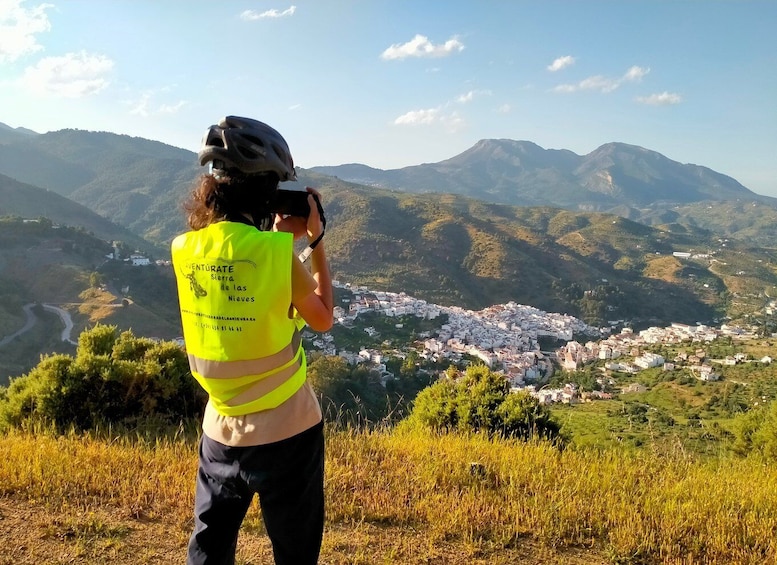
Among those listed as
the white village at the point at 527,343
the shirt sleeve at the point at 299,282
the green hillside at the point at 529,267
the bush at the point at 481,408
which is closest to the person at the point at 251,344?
the shirt sleeve at the point at 299,282

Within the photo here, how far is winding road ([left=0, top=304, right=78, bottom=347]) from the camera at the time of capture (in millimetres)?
30131

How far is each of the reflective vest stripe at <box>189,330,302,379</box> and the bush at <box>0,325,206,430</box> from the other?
373 cm

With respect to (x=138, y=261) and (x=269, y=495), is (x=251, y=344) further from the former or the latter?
(x=138, y=261)

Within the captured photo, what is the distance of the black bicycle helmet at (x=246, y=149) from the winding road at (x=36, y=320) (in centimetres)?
3383

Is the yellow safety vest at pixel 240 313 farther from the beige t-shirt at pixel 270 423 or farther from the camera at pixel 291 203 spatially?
the camera at pixel 291 203

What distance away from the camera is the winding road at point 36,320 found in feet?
98.9

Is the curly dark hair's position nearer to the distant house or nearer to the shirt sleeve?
the shirt sleeve

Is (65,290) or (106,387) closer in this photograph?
(106,387)

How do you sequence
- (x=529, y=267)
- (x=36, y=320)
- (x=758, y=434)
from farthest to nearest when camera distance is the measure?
1. (x=529, y=267)
2. (x=36, y=320)
3. (x=758, y=434)

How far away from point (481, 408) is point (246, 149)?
17.5 feet

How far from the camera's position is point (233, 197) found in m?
1.47

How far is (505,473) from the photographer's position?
3088 millimetres

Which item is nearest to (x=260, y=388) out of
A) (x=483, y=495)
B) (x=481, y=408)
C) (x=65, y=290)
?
(x=483, y=495)

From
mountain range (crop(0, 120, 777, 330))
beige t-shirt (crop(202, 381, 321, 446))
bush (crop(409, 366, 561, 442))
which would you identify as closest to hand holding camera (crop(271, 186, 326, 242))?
beige t-shirt (crop(202, 381, 321, 446))
